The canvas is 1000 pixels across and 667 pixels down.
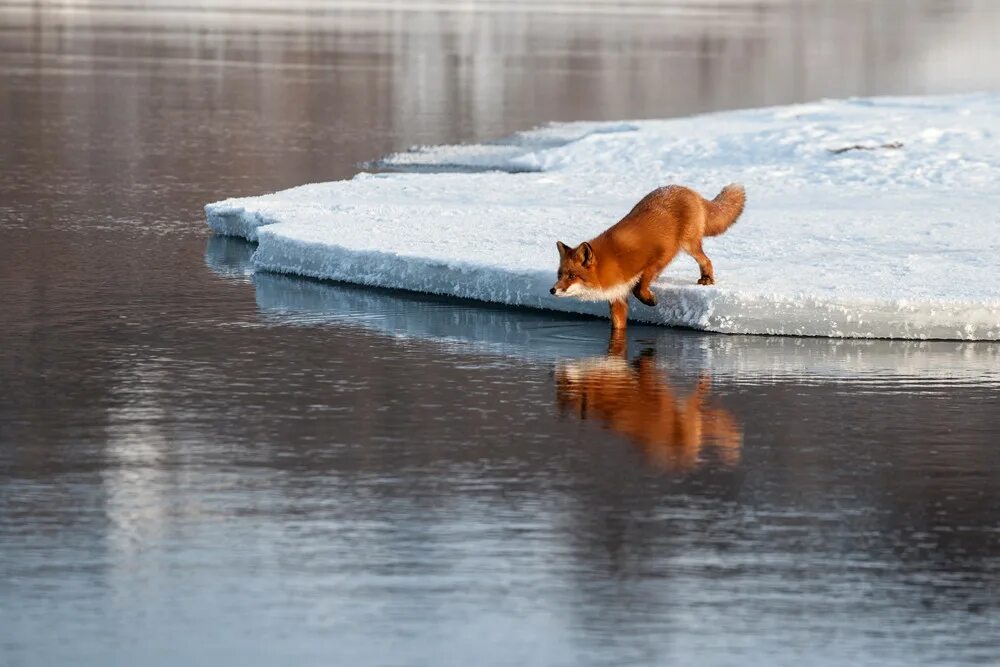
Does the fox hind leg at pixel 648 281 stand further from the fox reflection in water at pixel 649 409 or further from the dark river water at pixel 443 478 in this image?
the fox reflection in water at pixel 649 409

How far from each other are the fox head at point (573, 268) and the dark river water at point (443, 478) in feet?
1.33

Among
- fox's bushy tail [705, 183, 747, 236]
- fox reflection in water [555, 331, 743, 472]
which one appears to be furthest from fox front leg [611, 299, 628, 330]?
fox's bushy tail [705, 183, 747, 236]

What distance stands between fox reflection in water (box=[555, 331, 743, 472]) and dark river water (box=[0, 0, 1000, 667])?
0.09ft

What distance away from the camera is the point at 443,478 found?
8.10 m

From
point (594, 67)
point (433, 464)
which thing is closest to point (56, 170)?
point (433, 464)

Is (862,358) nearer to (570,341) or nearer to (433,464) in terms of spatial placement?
(570,341)

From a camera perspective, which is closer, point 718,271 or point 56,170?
point 718,271

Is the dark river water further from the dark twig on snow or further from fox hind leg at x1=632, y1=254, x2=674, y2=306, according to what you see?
the dark twig on snow

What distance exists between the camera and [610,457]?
8.57 meters

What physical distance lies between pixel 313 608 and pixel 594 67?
119 ft

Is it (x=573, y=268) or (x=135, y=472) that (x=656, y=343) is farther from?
(x=135, y=472)

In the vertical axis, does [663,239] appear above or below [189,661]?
above

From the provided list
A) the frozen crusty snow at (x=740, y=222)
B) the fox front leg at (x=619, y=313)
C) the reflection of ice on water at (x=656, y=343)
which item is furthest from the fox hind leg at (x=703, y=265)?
the fox front leg at (x=619, y=313)

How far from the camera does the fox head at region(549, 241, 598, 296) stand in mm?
11023
